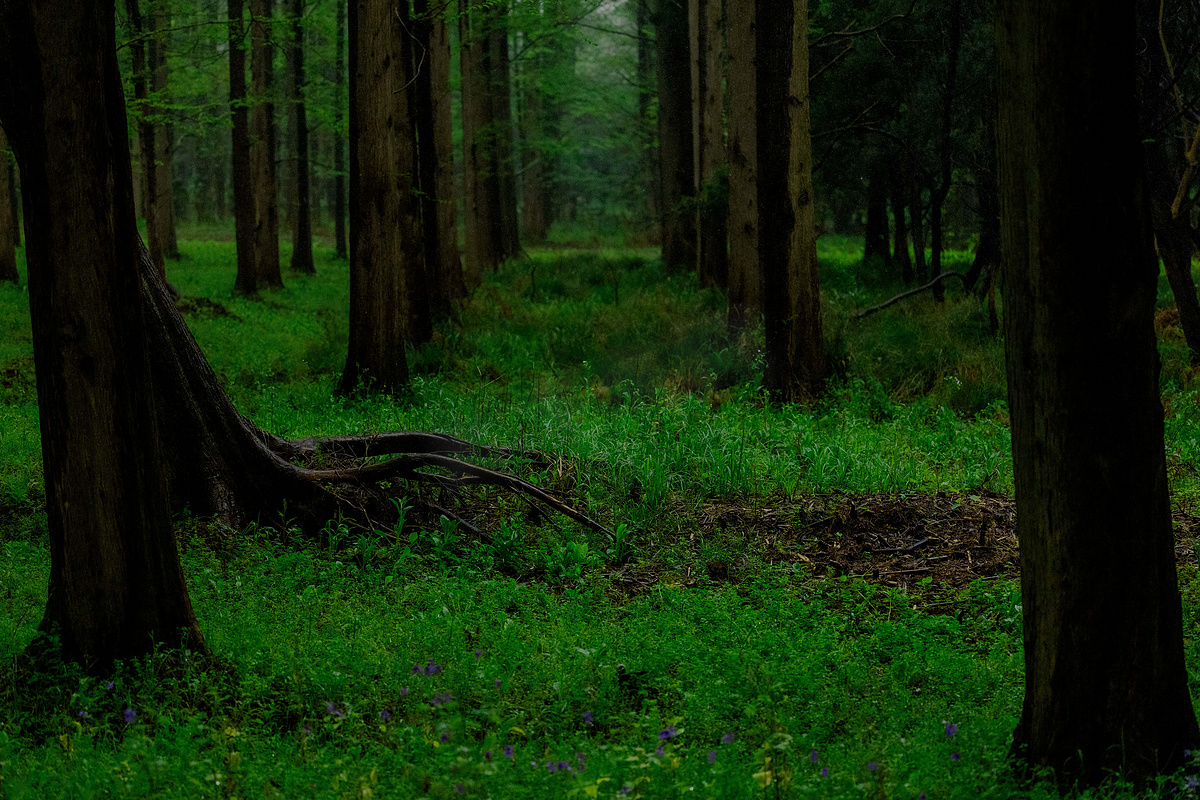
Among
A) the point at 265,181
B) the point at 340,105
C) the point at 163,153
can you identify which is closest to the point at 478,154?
the point at 265,181

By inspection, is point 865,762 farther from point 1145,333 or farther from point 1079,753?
point 1145,333

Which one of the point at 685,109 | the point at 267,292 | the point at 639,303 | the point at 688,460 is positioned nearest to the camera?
the point at 688,460

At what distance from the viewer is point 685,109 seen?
75.8ft

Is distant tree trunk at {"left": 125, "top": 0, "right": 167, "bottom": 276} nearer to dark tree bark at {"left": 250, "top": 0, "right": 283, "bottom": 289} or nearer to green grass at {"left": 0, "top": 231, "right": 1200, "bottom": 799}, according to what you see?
dark tree bark at {"left": 250, "top": 0, "right": 283, "bottom": 289}

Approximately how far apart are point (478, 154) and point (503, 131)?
26.1ft

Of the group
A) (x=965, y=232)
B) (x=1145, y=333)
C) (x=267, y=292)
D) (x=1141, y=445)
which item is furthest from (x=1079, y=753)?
(x=965, y=232)

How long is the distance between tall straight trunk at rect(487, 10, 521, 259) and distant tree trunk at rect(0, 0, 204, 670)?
71.6 ft

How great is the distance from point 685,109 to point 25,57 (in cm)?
2061

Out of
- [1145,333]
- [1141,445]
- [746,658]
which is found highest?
[1145,333]

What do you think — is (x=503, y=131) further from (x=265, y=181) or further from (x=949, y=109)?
(x=949, y=109)

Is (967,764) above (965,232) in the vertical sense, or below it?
below

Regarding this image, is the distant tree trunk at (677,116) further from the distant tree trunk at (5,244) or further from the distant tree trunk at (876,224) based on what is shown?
the distant tree trunk at (5,244)

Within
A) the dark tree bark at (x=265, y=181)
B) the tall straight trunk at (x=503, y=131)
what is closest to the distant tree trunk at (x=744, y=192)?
the dark tree bark at (x=265, y=181)

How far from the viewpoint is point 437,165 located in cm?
1631
